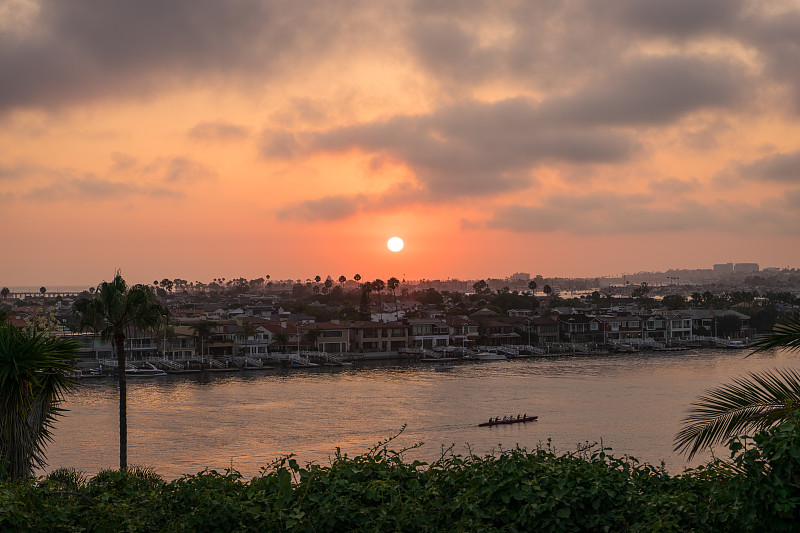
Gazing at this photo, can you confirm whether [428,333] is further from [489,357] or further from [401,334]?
[489,357]

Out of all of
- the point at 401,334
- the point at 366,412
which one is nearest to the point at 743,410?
the point at 366,412

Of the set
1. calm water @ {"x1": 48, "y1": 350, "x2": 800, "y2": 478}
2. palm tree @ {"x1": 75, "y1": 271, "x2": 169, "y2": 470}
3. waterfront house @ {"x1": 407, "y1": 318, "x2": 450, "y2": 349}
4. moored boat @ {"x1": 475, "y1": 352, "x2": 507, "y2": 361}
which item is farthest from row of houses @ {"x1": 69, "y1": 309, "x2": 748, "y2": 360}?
palm tree @ {"x1": 75, "y1": 271, "x2": 169, "y2": 470}

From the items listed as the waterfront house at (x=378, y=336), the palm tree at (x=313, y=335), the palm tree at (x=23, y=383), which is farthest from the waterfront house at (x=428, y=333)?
the palm tree at (x=23, y=383)

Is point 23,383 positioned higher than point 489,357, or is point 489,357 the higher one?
point 23,383

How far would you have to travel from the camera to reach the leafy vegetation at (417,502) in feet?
19.9

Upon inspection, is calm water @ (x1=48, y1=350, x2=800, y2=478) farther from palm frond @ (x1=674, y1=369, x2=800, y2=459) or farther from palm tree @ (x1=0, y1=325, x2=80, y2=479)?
palm frond @ (x1=674, y1=369, x2=800, y2=459)

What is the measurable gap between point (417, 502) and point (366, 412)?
34272mm

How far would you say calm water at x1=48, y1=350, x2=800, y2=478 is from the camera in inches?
1215

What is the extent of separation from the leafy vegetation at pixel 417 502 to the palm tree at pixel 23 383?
2.58 meters

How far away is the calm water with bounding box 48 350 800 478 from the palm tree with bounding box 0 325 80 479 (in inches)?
628

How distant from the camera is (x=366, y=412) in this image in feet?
131

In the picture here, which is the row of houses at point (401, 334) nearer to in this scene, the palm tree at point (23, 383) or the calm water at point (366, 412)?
the calm water at point (366, 412)

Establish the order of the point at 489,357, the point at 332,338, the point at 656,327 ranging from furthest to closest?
the point at 656,327
the point at 489,357
the point at 332,338

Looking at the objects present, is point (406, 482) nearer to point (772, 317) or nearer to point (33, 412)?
point (33, 412)
